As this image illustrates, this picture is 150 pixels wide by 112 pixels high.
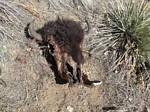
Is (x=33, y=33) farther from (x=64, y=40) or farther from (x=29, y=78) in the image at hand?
(x=29, y=78)

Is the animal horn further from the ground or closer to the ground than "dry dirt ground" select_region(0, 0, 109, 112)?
further from the ground

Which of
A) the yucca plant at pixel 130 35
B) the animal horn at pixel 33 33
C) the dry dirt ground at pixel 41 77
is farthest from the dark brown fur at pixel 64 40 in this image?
the yucca plant at pixel 130 35

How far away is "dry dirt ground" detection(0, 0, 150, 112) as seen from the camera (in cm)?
604

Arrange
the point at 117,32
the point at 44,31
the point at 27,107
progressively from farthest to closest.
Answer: the point at 117,32, the point at 44,31, the point at 27,107

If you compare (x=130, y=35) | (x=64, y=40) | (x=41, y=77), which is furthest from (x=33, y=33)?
(x=130, y=35)

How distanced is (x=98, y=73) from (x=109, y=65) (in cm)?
24

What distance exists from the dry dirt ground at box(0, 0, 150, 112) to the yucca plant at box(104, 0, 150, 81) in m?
0.21

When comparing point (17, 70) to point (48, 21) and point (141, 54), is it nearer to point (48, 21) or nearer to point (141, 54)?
point (48, 21)

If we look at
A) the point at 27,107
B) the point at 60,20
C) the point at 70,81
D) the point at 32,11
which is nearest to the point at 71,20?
the point at 60,20

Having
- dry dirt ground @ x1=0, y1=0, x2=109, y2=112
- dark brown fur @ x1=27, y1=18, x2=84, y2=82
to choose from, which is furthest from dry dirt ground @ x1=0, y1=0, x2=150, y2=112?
dark brown fur @ x1=27, y1=18, x2=84, y2=82

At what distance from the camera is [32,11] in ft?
21.8

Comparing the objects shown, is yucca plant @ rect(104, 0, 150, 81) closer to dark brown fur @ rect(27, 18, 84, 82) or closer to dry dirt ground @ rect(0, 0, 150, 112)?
dry dirt ground @ rect(0, 0, 150, 112)

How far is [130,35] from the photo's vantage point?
6.85m

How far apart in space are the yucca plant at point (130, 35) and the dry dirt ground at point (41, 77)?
0.70ft
